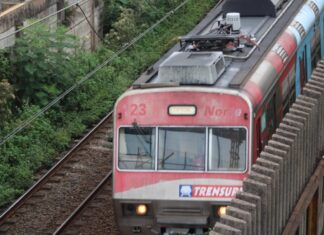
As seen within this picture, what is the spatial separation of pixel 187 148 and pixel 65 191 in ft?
16.5

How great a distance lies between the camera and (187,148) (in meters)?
12.1

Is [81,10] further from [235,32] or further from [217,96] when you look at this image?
[217,96]

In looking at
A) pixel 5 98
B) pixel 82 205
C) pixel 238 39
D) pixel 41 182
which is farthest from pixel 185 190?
pixel 5 98

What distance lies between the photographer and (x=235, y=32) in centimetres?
1515

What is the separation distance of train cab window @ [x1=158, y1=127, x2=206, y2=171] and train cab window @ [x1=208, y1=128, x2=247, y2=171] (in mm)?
118

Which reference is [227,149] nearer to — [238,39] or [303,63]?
[238,39]

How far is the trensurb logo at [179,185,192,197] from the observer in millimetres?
12031

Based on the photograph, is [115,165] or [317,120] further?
[115,165]

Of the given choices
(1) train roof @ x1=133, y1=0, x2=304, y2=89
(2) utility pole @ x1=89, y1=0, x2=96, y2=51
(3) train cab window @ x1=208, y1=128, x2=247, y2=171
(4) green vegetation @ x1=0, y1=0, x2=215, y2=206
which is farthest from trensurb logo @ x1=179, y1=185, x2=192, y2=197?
(2) utility pole @ x1=89, y1=0, x2=96, y2=51

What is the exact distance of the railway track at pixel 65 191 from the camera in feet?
49.7

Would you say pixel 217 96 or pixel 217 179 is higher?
pixel 217 96

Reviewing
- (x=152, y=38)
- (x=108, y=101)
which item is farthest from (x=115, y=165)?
(x=152, y=38)

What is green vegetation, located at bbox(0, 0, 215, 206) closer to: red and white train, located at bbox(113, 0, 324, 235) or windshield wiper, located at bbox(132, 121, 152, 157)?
red and white train, located at bbox(113, 0, 324, 235)

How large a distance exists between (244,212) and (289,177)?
1.87 meters
